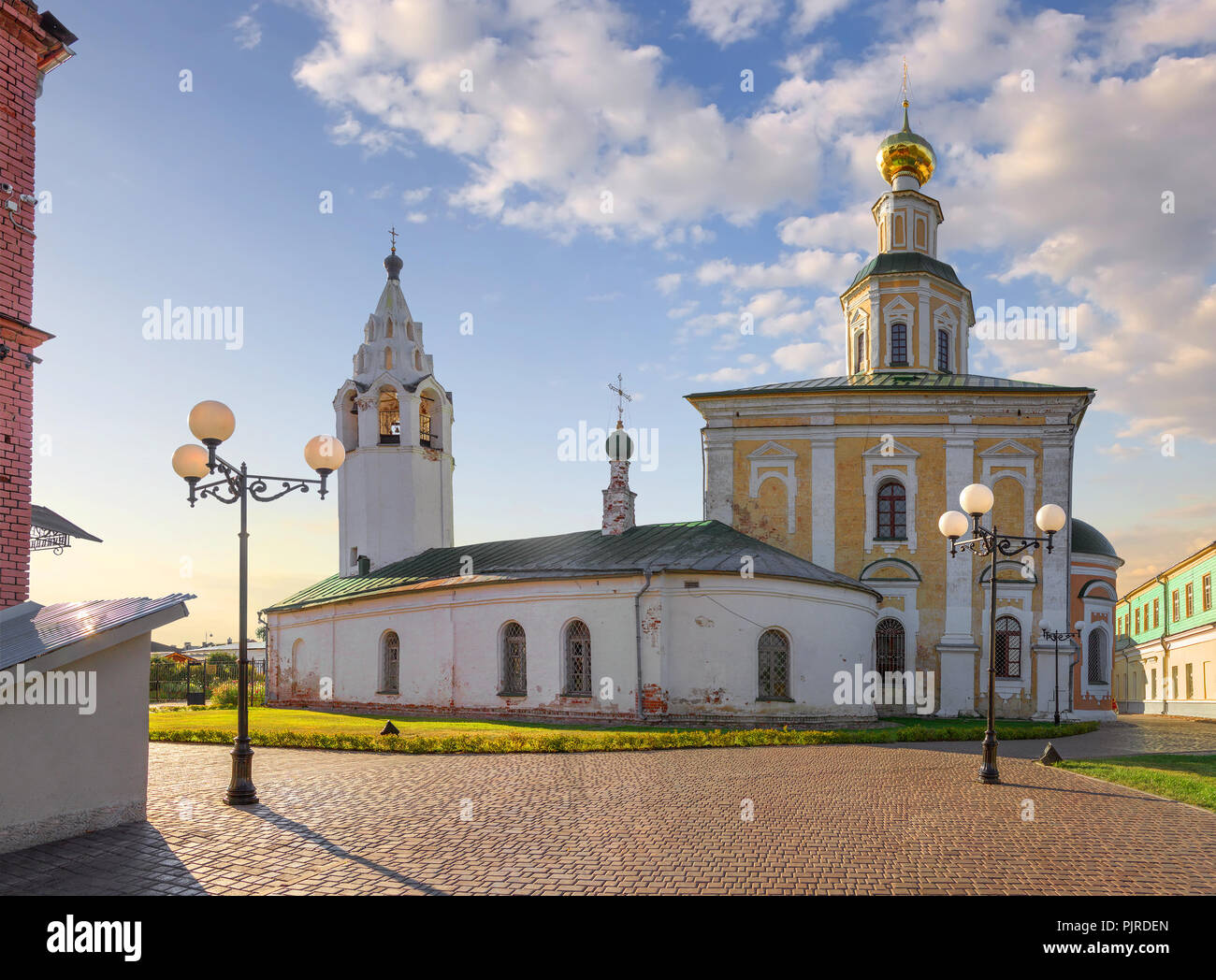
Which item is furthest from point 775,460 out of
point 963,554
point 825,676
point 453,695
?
point 453,695

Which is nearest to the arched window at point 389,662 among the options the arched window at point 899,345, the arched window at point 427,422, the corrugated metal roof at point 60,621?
the arched window at point 427,422

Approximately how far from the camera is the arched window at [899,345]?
3241 centimetres

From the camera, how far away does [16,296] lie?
11086 millimetres

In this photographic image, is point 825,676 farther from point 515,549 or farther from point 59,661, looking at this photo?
point 59,661

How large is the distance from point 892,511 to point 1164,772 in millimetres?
15340

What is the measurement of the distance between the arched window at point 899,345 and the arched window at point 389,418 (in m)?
18.8

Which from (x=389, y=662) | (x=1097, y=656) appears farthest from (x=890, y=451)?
(x=389, y=662)

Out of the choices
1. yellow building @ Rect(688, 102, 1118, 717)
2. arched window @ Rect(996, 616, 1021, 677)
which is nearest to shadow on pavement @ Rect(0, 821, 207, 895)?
yellow building @ Rect(688, 102, 1118, 717)

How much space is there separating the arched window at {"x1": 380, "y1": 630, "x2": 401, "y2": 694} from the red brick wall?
18.3 metres

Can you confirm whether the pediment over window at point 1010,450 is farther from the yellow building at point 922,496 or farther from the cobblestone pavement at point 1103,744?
Answer: the cobblestone pavement at point 1103,744

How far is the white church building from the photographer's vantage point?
22.4 m

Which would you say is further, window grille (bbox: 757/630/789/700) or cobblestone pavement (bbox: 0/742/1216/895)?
window grille (bbox: 757/630/789/700)

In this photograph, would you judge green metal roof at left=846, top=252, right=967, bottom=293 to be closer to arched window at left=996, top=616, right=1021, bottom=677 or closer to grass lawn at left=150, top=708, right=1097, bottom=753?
arched window at left=996, top=616, right=1021, bottom=677

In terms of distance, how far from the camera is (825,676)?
2289 cm
